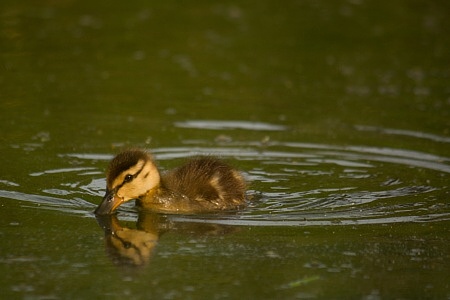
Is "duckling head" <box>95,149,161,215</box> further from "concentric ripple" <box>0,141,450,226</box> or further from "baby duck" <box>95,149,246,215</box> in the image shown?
"concentric ripple" <box>0,141,450,226</box>

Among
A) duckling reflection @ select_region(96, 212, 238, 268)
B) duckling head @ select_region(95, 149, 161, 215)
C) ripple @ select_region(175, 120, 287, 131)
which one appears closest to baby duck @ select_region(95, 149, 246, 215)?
duckling head @ select_region(95, 149, 161, 215)

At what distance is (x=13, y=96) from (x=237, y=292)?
19.6 feet

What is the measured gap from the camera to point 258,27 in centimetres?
1474

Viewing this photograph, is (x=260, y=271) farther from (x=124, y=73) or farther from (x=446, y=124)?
(x=124, y=73)

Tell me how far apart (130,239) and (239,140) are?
311 cm

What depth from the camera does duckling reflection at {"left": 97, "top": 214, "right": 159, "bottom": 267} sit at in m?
6.80

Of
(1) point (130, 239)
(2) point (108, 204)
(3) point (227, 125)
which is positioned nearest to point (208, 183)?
(2) point (108, 204)

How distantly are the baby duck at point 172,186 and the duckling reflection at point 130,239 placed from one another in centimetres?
18

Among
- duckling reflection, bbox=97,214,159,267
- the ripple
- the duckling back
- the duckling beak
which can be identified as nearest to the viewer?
duckling reflection, bbox=97,214,159,267

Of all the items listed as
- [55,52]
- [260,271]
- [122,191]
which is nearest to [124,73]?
[55,52]

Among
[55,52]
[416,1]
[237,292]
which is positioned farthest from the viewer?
[416,1]

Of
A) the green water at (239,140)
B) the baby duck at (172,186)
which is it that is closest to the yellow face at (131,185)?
the baby duck at (172,186)

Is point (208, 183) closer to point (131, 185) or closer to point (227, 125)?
point (131, 185)

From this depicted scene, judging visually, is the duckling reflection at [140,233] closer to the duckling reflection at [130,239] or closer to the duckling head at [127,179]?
the duckling reflection at [130,239]
